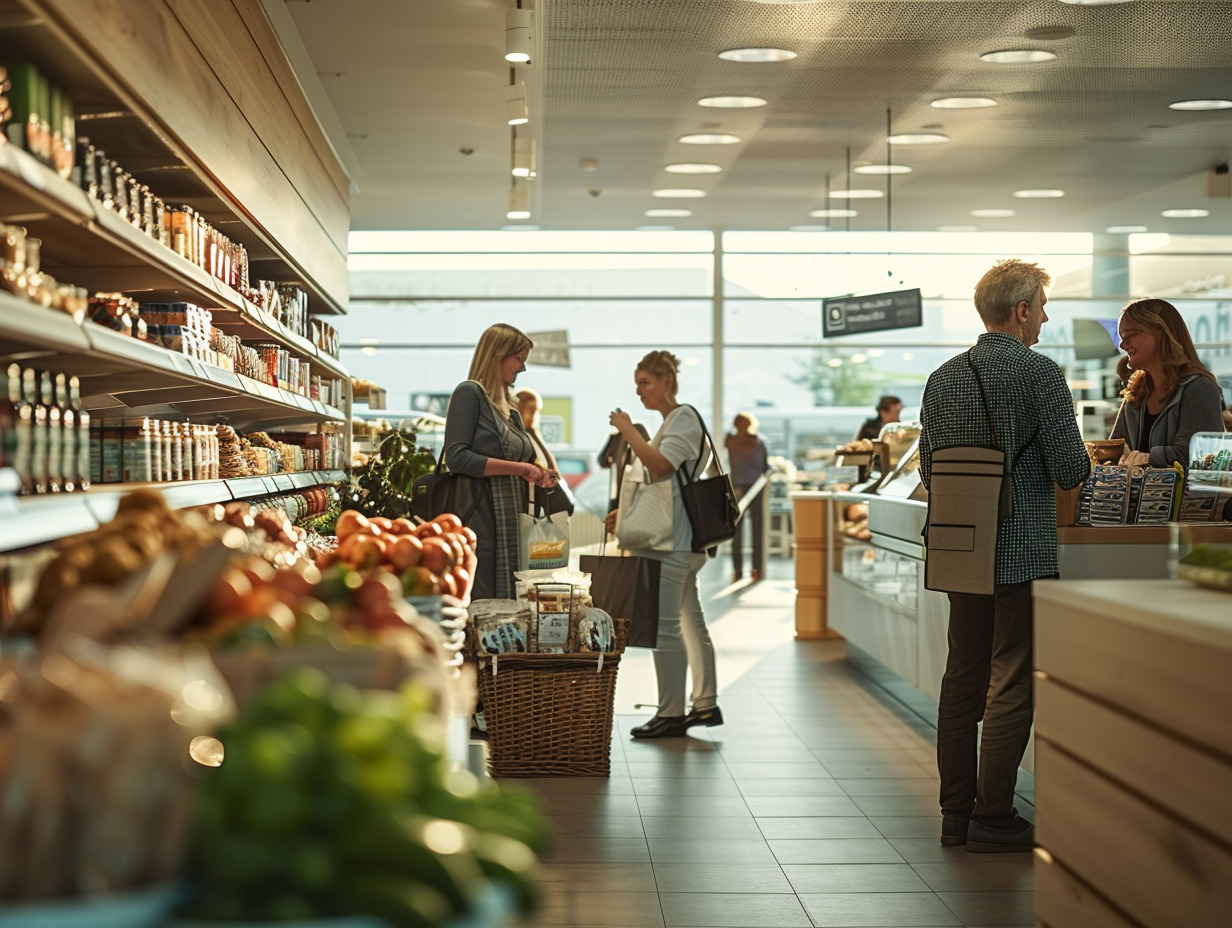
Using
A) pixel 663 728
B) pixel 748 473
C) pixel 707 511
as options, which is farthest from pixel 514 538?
pixel 748 473

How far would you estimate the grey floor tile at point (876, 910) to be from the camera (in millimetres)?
3240

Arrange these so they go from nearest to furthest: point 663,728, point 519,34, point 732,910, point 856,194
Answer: point 732,910
point 663,728
point 519,34
point 856,194

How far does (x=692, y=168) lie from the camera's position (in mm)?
10336

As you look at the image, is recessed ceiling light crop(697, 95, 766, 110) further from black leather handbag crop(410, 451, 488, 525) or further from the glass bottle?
the glass bottle

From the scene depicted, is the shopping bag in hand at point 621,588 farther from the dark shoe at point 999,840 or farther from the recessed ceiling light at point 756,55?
the recessed ceiling light at point 756,55

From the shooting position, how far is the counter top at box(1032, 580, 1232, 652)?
1956 mm

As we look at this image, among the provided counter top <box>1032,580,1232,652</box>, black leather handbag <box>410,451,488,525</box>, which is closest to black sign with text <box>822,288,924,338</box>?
black leather handbag <box>410,451,488,525</box>

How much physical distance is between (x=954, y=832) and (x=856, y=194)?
8.16 m

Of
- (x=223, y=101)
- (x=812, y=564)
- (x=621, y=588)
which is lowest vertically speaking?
(x=812, y=564)

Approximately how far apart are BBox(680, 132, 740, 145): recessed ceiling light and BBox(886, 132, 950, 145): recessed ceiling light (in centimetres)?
110

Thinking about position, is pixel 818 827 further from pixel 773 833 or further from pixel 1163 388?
pixel 1163 388

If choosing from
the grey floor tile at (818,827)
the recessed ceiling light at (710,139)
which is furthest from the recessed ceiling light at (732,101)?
the grey floor tile at (818,827)

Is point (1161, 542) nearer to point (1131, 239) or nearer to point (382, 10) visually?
point (382, 10)

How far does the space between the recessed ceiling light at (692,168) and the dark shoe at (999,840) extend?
7098mm
